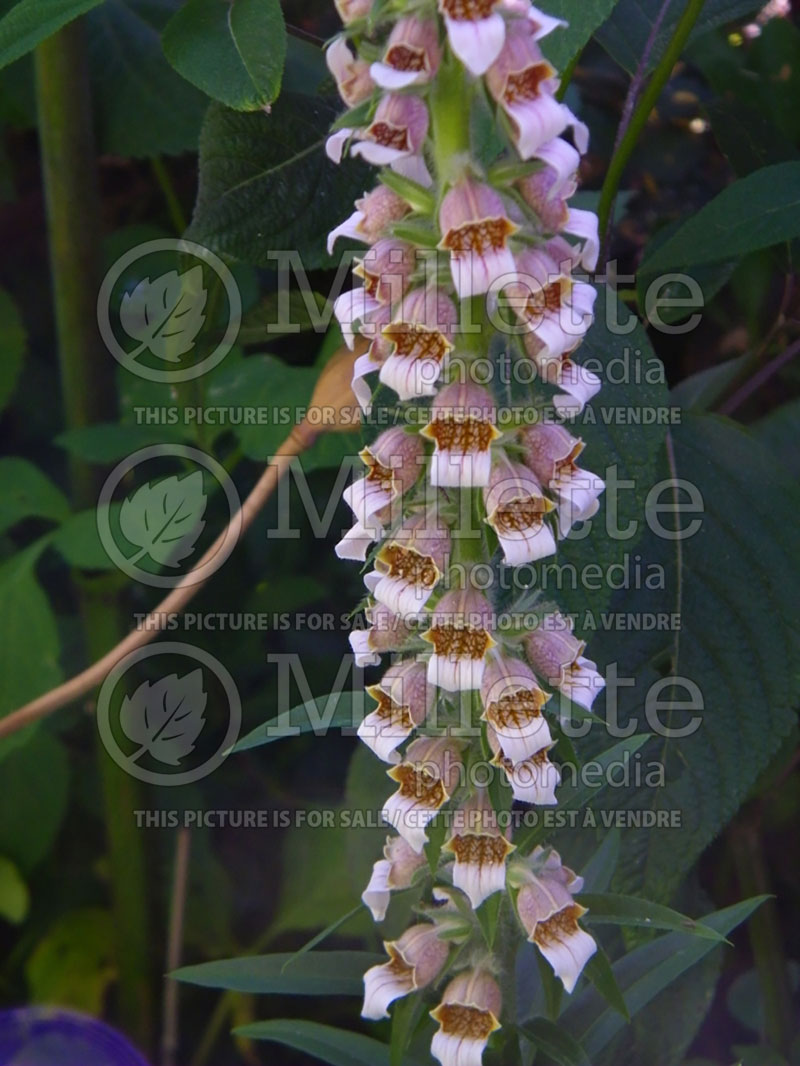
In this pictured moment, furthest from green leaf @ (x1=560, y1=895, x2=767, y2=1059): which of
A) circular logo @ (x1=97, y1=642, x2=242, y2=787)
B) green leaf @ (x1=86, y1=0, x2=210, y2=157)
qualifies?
green leaf @ (x1=86, y1=0, x2=210, y2=157)

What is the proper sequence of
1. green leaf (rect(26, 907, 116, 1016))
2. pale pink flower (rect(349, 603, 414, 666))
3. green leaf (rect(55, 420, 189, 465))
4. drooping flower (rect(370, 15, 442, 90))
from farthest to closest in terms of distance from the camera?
green leaf (rect(26, 907, 116, 1016))
green leaf (rect(55, 420, 189, 465))
pale pink flower (rect(349, 603, 414, 666))
drooping flower (rect(370, 15, 442, 90))

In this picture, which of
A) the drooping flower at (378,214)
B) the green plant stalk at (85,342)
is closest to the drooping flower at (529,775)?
the drooping flower at (378,214)

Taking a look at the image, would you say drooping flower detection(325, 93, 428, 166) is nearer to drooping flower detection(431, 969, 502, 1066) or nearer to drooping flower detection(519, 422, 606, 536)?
drooping flower detection(519, 422, 606, 536)

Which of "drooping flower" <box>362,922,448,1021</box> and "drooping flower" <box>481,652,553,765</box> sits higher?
"drooping flower" <box>481,652,553,765</box>

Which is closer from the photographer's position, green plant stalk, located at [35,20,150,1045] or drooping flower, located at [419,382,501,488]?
drooping flower, located at [419,382,501,488]

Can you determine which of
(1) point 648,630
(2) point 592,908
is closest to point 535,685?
(2) point 592,908

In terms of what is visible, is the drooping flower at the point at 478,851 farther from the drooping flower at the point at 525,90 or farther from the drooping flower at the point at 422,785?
the drooping flower at the point at 525,90

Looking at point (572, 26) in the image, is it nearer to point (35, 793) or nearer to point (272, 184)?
point (272, 184)
